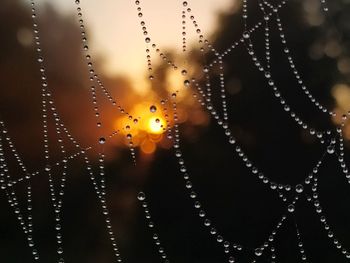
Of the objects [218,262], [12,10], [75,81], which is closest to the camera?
[218,262]

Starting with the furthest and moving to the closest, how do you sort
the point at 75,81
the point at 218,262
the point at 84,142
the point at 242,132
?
1. the point at 75,81
2. the point at 242,132
3. the point at 84,142
4. the point at 218,262

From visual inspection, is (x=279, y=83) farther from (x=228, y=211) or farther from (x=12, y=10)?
(x=12, y=10)

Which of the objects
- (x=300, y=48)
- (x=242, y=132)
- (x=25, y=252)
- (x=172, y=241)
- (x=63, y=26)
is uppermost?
(x=63, y=26)

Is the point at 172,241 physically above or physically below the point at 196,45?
below

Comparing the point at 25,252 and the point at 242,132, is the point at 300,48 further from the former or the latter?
the point at 25,252

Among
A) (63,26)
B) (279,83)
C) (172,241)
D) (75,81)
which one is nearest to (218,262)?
(172,241)

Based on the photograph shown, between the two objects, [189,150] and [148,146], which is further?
[189,150]

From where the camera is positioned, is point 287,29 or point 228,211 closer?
point 228,211
